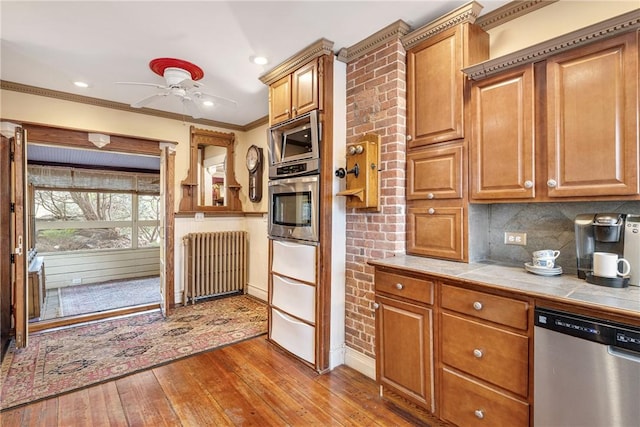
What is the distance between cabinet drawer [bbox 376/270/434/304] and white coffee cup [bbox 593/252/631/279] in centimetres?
79

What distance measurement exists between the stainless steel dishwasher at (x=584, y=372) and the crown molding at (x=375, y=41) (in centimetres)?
199

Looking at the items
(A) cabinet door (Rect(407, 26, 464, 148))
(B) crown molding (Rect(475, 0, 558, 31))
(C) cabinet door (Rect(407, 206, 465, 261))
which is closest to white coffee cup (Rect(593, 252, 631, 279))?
(C) cabinet door (Rect(407, 206, 465, 261))

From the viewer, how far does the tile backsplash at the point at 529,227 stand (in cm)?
177

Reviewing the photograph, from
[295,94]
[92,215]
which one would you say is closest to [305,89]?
[295,94]

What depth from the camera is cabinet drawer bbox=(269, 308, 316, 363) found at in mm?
2564

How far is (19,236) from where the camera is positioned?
284 cm

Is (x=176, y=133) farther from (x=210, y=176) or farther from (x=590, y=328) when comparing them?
(x=590, y=328)

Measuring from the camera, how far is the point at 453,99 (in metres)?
2.02

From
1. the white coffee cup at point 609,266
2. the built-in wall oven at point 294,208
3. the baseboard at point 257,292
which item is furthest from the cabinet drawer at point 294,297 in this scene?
the white coffee cup at point 609,266

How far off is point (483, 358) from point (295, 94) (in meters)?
2.41

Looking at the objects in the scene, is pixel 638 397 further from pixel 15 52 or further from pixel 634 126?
pixel 15 52

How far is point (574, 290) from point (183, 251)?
4.23 meters

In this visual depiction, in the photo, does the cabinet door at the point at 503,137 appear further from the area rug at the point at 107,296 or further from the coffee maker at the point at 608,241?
the area rug at the point at 107,296

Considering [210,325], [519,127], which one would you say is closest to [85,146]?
[210,325]
